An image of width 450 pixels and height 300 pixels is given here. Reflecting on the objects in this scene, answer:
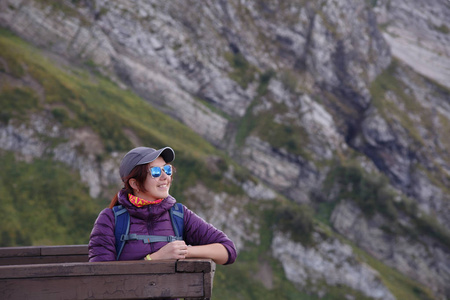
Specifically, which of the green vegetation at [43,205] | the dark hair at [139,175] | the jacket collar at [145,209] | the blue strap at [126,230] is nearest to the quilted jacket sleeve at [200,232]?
the blue strap at [126,230]

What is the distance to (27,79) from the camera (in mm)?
60375

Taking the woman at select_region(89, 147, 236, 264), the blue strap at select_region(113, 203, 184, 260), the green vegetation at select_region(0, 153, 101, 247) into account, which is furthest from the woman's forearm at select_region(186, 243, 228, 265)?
the green vegetation at select_region(0, 153, 101, 247)

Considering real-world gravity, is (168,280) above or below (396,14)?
below

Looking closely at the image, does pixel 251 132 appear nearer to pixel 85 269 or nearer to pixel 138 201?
pixel 138 201

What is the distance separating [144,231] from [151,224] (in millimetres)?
143

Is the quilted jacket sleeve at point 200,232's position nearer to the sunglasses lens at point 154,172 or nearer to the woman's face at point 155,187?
the woman's face at point 155,187

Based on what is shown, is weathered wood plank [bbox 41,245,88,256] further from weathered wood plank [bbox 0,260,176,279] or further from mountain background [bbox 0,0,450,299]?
mountain background [bbox 0,0,450,299]

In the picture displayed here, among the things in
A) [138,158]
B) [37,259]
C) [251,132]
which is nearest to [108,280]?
[138,158]

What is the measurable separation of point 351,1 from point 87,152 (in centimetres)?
7316

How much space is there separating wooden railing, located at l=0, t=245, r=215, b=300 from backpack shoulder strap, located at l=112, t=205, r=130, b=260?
3.12 ft

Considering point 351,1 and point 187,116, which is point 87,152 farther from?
point 351,1

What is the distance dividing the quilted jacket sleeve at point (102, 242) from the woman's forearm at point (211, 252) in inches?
38.8

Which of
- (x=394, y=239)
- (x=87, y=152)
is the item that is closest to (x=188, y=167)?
(x=87, y=152)

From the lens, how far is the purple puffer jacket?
19.0 ft
